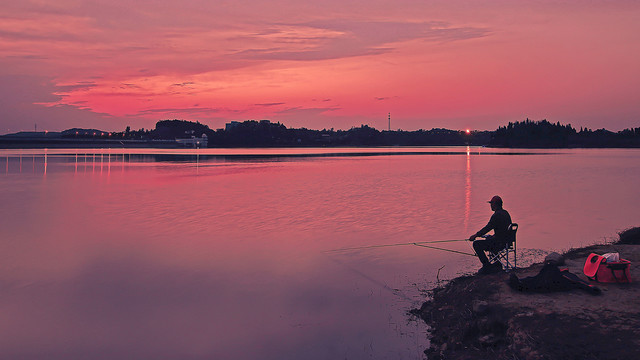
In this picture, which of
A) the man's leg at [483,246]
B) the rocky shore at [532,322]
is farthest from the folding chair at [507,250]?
the rocky shore at [532,322]

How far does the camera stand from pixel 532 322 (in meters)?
8.55

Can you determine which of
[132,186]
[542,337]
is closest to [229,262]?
[542,337]

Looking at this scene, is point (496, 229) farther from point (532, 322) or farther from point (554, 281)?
point (532, 322)

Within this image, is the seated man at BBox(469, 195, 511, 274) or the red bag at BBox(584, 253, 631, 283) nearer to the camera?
the red bag at BBox(584, 253, 631, 283)

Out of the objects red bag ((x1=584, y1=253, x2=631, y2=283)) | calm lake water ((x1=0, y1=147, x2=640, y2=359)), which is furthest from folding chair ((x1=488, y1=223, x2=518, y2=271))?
red bag ((x1=584, y1=253, x2=631, y2=283))

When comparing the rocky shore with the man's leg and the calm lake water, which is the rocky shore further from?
the man's leg

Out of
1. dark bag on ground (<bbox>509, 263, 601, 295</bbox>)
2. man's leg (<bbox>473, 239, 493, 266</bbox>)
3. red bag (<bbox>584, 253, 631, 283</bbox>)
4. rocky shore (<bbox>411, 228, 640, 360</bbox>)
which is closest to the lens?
rocky shore (<bbox>411, 228, 640, 360</bbox>)

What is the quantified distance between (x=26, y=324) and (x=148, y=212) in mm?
18969

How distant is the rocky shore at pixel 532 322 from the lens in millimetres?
7621

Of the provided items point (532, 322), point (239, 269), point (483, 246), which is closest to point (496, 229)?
point (483, 246)

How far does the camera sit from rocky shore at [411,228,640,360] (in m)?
7.62

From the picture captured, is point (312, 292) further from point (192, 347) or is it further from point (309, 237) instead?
point (309, 237)

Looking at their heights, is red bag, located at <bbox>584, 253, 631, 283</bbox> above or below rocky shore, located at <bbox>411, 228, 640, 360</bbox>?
above

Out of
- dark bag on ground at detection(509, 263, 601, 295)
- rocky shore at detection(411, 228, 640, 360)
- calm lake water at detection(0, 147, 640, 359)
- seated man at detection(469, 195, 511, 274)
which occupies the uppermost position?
seated man at detection(469, 195, 511, 274)
